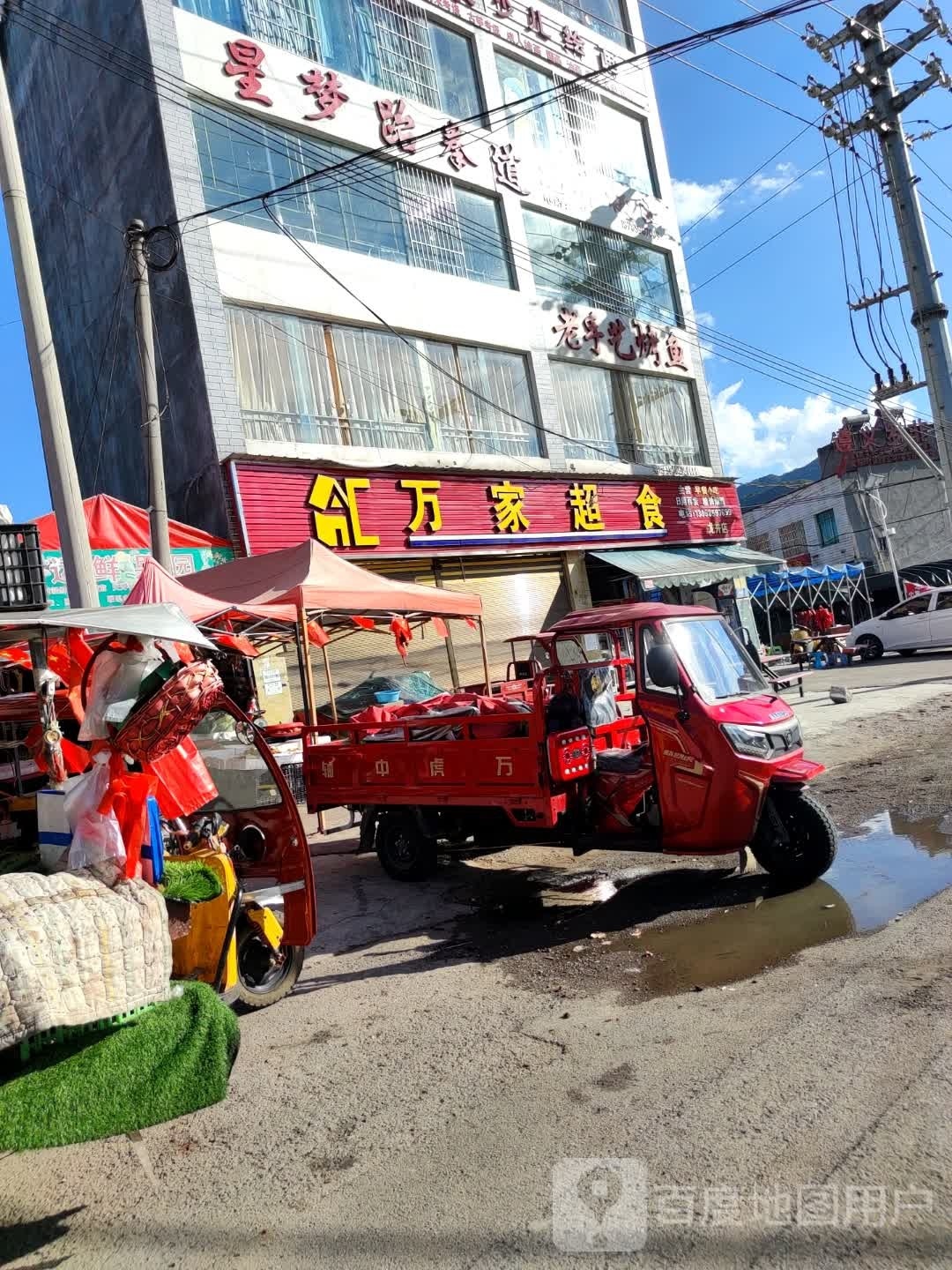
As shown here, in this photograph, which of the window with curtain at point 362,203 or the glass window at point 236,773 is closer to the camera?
the glass window at point 236,773

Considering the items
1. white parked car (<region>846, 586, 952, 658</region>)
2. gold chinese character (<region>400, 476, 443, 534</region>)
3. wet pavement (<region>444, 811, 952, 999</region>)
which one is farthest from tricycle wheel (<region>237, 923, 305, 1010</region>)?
white parked car (<region>846, 586, 952, 658</region>)

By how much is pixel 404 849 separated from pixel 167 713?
4.32 meters

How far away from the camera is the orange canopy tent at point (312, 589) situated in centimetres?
871

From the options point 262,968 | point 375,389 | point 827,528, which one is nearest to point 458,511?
point 375,389

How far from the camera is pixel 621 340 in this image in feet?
64.8

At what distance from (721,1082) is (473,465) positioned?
13.6 meters

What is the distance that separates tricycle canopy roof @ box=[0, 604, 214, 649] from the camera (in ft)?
10.6

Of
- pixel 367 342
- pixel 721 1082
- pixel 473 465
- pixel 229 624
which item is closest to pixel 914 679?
pixel 473 465

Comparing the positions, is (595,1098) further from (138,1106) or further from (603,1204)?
(138,1106)

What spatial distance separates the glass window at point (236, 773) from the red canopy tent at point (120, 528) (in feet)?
22.9

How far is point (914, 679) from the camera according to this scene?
53.7 feet

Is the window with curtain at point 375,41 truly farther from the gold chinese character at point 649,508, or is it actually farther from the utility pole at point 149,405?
the gold chinese character at point 649,508

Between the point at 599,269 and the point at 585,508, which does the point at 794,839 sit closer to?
the point at 585,508

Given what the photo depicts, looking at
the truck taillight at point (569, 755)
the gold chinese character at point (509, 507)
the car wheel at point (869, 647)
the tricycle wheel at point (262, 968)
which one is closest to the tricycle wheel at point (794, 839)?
the truck taillight at point (569, 755)
